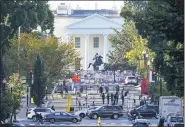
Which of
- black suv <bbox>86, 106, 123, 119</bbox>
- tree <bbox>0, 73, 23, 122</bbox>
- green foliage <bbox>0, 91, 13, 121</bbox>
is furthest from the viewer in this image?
black suv <bbox>86, 106, 123, 119</bbox>

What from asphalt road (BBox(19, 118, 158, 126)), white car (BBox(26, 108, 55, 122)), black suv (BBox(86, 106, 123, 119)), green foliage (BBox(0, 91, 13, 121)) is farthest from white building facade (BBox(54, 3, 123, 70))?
green foliage (BBox(0, 91, 13, 121))

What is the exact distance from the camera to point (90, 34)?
373ft

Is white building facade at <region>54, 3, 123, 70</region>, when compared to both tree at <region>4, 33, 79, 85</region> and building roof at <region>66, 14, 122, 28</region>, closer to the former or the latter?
building roof at <region>66, 14, 122, 28</region>

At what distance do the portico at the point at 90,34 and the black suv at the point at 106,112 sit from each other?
6077 cm

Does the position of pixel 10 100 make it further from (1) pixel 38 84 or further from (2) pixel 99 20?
(2) pixel 99 20

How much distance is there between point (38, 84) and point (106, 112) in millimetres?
8641

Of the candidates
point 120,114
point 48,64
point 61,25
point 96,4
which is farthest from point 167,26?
point 96,4

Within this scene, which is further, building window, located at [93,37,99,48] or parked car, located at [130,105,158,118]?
building window, located at [93,37,99,48]

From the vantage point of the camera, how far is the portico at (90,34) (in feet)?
370

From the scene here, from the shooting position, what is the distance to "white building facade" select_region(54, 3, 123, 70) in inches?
4441

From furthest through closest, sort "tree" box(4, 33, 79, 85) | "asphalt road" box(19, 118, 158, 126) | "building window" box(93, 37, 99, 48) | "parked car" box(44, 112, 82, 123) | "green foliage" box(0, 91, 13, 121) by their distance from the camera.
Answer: "building window" box(93, 37, 99, 48), "tree" box(4, 33, 79, 85), "parked car" box(44, 112, 82, 123), "asphalt road" box(19, 118, 158, 126), "green foliage" box(0, 91, 13, 121)

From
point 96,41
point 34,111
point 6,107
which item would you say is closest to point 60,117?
point 34,111

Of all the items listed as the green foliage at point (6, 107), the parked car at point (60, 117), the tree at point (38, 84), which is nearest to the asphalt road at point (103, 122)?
the parked car at point (60, 117)

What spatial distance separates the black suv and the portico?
60.8m
